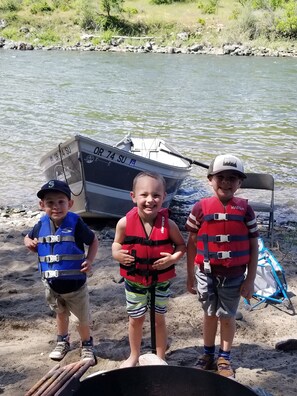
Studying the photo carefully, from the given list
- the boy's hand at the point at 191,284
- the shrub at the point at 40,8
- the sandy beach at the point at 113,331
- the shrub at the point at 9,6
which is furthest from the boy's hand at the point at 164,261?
the shrub at the point at 9,6

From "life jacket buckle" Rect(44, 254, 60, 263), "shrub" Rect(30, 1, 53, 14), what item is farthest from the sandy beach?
"shrub" Rect(30, 1, 53, 14)

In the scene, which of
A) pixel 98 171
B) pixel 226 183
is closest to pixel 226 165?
pixel 226 183

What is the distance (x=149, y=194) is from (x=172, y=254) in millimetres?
437

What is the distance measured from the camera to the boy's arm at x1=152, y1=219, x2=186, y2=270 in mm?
3297

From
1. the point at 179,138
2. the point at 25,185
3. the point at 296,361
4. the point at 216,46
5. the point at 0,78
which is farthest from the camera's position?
the point at 216,46

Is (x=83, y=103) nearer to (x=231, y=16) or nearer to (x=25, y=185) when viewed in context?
(x=25, y=185)

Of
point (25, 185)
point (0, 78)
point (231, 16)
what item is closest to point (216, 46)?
point (231, 16)

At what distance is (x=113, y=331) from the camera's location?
4.29m

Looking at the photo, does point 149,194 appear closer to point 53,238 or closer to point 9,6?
point 53,238

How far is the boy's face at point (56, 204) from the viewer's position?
3.54 meters

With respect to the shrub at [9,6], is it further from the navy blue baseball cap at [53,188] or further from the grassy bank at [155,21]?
the navy blue baseball cap at [53,188]

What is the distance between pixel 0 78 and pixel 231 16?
38.6m

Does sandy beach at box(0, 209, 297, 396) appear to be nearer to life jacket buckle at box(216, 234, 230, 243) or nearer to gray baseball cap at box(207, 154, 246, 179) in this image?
life jacket buckle at box(216, 234, 230, 243)

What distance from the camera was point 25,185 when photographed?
10.2 metres
